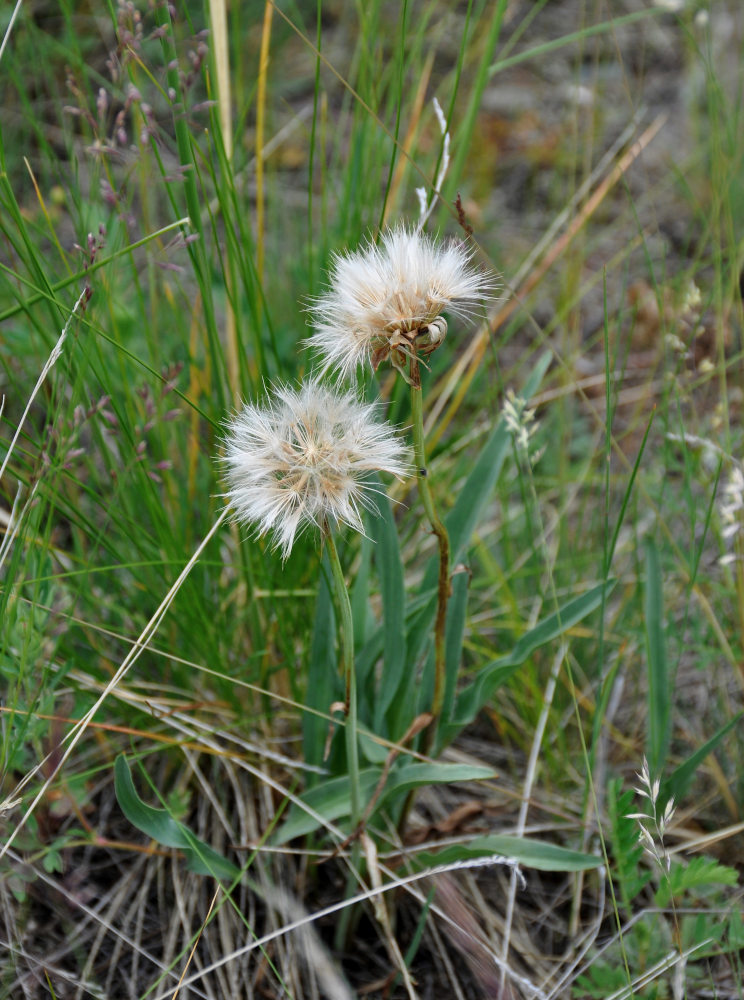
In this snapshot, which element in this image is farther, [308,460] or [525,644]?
[525,644]

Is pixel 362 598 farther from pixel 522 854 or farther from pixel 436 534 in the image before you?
pixel 522 854

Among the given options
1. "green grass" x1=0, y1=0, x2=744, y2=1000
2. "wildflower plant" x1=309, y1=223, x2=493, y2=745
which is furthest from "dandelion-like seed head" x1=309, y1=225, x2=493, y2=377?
"green grass" x1=0, y1=0, x2=744, y2=1000

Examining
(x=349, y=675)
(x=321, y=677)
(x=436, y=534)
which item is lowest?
(x=321, y=677)

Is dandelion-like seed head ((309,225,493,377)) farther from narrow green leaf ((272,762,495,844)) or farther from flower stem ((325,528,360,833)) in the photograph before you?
narrow green leaf ((272,762,495,844))

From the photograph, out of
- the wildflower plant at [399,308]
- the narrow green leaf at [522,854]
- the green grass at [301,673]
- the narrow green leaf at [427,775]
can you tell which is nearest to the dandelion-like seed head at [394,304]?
the wildflower plant at [399,308]

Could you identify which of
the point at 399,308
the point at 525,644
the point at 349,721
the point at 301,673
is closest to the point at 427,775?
the point at 349,721

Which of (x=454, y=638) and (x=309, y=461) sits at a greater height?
(x=309, y=461)

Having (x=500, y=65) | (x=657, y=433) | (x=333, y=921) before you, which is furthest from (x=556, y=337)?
(x=333, y=921)
